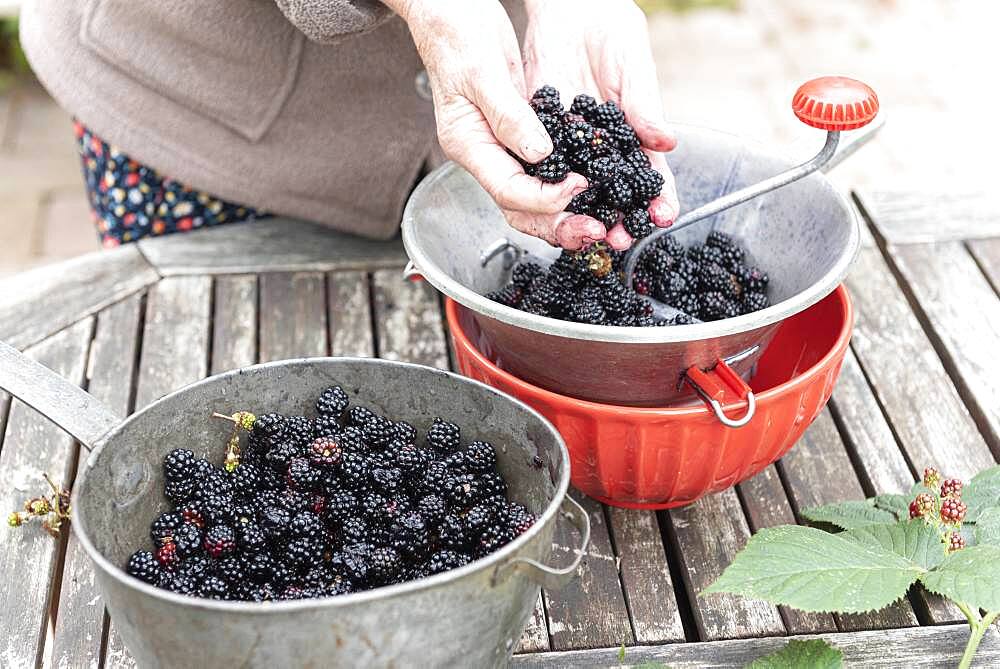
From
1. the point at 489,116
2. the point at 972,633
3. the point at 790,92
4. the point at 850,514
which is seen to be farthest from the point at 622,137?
the point at 790,92

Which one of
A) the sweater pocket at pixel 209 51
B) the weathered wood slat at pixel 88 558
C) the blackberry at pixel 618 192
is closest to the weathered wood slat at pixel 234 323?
the weathered wood slat at pixel 88 558

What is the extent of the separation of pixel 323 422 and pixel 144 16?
2.94ft

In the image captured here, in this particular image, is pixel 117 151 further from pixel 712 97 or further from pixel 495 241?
pixel 712 97

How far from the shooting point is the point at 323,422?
43.5 inches

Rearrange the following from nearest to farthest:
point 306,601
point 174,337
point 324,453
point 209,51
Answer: point 306,601 → point 324,453 → point 174,337 → point 209,51

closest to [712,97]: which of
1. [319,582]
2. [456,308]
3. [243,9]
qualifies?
[243,9]

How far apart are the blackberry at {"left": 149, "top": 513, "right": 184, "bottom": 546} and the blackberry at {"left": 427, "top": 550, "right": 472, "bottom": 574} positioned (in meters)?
0.25

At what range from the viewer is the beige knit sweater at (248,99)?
1692mm

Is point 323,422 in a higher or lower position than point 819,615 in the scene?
higher

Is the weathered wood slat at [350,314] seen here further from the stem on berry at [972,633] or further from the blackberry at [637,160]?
the stem on berry at [972,633]

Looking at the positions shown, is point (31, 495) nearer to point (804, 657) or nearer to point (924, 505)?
point (804, 657)

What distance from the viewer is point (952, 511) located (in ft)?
3.69

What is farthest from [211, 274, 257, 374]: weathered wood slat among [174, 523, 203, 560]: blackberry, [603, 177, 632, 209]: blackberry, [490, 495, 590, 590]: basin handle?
[490, 495, 590, 590]: basin handle

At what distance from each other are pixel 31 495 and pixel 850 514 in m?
0.97
